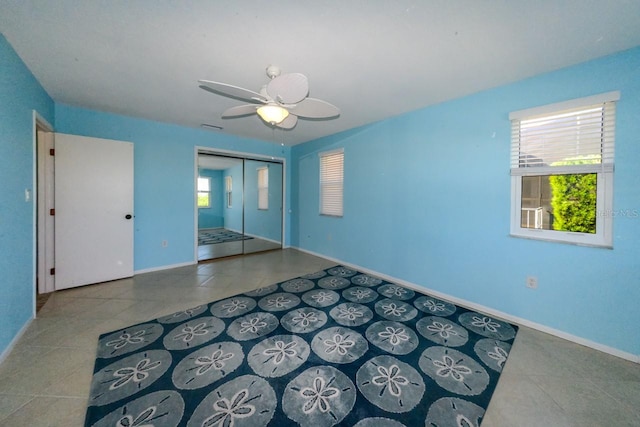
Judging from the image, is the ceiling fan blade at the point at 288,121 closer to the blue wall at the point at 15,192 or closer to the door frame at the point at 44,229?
the blue wall at the point at 15,192

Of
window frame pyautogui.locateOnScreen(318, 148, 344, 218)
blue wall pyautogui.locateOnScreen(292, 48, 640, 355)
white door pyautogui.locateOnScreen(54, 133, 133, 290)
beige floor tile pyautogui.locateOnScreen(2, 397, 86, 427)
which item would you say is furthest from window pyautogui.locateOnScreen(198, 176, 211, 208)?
beige floor tile pyautogui.locateOnScreen(2, 397, 86, 427)

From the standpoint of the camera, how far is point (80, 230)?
10.4ft

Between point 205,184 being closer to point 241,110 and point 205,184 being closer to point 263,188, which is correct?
point 263,188

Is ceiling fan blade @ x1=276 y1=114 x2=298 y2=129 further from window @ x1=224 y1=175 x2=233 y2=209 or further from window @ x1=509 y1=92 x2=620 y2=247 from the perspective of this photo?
window @ x1=224 y1=175 x2=233 y2=209

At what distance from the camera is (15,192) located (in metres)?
2.01

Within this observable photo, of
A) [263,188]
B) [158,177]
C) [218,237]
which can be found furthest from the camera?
[218,237]

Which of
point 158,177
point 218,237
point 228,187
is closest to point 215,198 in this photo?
point 228,187

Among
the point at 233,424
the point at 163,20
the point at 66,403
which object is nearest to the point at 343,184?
the point at 163,20

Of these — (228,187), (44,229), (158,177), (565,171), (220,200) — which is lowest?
(44,229)

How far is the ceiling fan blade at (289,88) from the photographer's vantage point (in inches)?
65.2

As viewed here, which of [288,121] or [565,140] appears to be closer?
[565,140]

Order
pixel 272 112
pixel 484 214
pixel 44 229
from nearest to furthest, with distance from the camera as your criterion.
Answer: pixel 272 112 < pixel 484 214 < pixel 44 229

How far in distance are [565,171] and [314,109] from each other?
2413mm

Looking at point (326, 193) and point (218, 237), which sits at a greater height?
point (326, 193)
